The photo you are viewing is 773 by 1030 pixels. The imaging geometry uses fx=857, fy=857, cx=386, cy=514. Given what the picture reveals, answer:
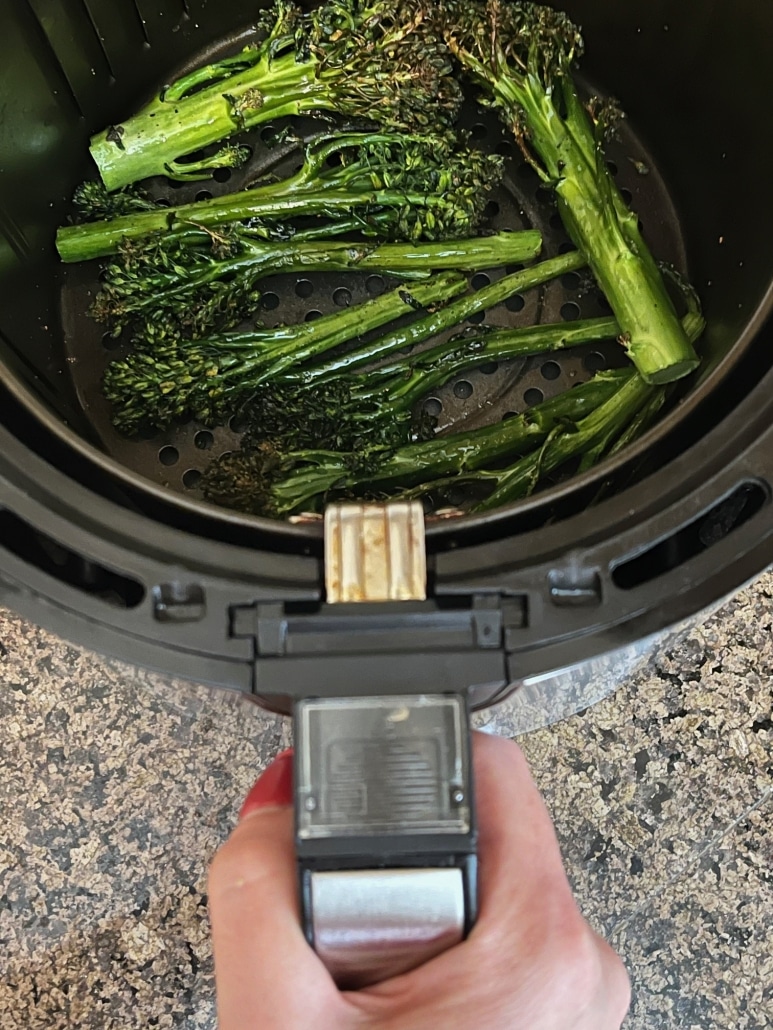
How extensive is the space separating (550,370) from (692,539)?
1.21 feet

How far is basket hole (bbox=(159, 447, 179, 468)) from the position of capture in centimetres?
89

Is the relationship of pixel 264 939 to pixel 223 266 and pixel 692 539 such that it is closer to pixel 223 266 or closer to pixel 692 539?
pixel 692 539

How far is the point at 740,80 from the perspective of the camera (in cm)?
79

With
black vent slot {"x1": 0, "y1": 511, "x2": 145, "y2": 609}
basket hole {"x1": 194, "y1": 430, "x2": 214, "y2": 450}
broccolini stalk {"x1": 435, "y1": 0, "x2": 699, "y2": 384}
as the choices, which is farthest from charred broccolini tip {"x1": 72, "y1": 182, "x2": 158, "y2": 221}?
black vent slot {"x1": 0, "y1": 511, "x2": 145, "y2": 609}

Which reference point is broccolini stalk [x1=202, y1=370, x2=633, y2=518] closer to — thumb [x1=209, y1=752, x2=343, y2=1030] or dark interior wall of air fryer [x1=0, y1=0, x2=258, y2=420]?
dark interior wall of air fryer [x1=0, y1=0, x2=258, y2=420]

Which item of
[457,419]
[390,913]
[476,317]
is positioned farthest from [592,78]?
[390,913]

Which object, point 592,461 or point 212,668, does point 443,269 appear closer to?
point 592,461

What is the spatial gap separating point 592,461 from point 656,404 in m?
0.09

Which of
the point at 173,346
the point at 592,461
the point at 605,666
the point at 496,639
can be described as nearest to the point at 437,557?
the point at 496,639

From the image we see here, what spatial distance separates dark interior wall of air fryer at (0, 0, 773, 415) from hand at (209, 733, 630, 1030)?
447 mm

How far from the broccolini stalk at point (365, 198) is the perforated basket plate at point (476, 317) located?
0.05 m

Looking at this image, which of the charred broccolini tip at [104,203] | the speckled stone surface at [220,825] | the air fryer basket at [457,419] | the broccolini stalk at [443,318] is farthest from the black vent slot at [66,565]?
the charred broccolini tip at [104,203]

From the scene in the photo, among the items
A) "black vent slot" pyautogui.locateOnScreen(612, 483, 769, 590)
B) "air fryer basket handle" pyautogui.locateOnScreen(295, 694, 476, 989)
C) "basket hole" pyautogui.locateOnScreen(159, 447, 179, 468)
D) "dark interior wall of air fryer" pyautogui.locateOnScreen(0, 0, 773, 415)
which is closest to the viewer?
"air fryer basket handle" pyautogui.locateOnScreen(295, 694, 476, 989)

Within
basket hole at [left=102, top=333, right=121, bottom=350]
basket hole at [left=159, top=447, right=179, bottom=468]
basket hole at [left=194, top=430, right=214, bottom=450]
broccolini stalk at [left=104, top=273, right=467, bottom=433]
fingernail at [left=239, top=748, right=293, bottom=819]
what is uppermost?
basket hole at [left=102, top=333, right=121, bottom=350]
